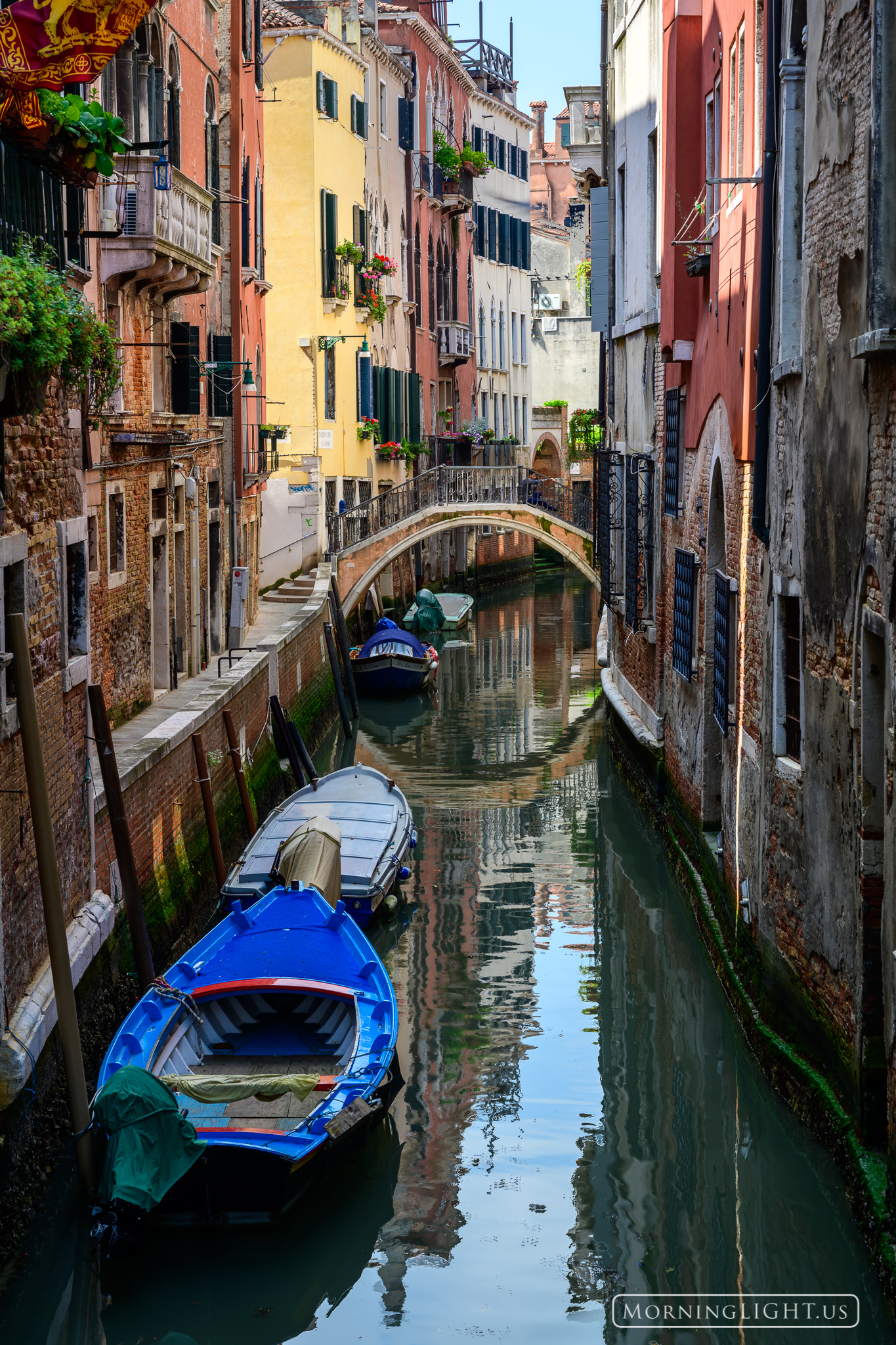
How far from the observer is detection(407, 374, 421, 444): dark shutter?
31.5 metres

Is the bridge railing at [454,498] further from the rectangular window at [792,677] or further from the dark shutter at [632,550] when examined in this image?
the rectangular window at [792,677]

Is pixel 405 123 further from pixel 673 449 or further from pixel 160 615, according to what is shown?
pixel 673 449

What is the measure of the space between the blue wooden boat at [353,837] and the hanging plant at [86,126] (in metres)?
5.32

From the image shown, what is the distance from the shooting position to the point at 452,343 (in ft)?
116

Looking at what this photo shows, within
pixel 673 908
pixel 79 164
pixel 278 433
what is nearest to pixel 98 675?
pixel 79 164

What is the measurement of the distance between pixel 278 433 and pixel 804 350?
15690 millimetres

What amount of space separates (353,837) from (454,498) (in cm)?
1417

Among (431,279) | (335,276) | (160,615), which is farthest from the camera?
(431,279)

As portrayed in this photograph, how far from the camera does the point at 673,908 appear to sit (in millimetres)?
12156

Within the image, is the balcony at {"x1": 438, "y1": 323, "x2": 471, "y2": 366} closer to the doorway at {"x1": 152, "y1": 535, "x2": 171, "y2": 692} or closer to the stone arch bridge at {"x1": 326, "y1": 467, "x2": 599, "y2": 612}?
the stone arch bridge at {"x1": 326, "y1": 467, "x2": 599, "y2": 612}

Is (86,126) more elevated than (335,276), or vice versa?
(335,276)

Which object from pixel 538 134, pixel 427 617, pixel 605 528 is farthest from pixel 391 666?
pixel 538 134

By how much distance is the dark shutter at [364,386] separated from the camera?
1097 inches

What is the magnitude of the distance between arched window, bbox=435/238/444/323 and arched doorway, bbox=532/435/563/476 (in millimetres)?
9885
